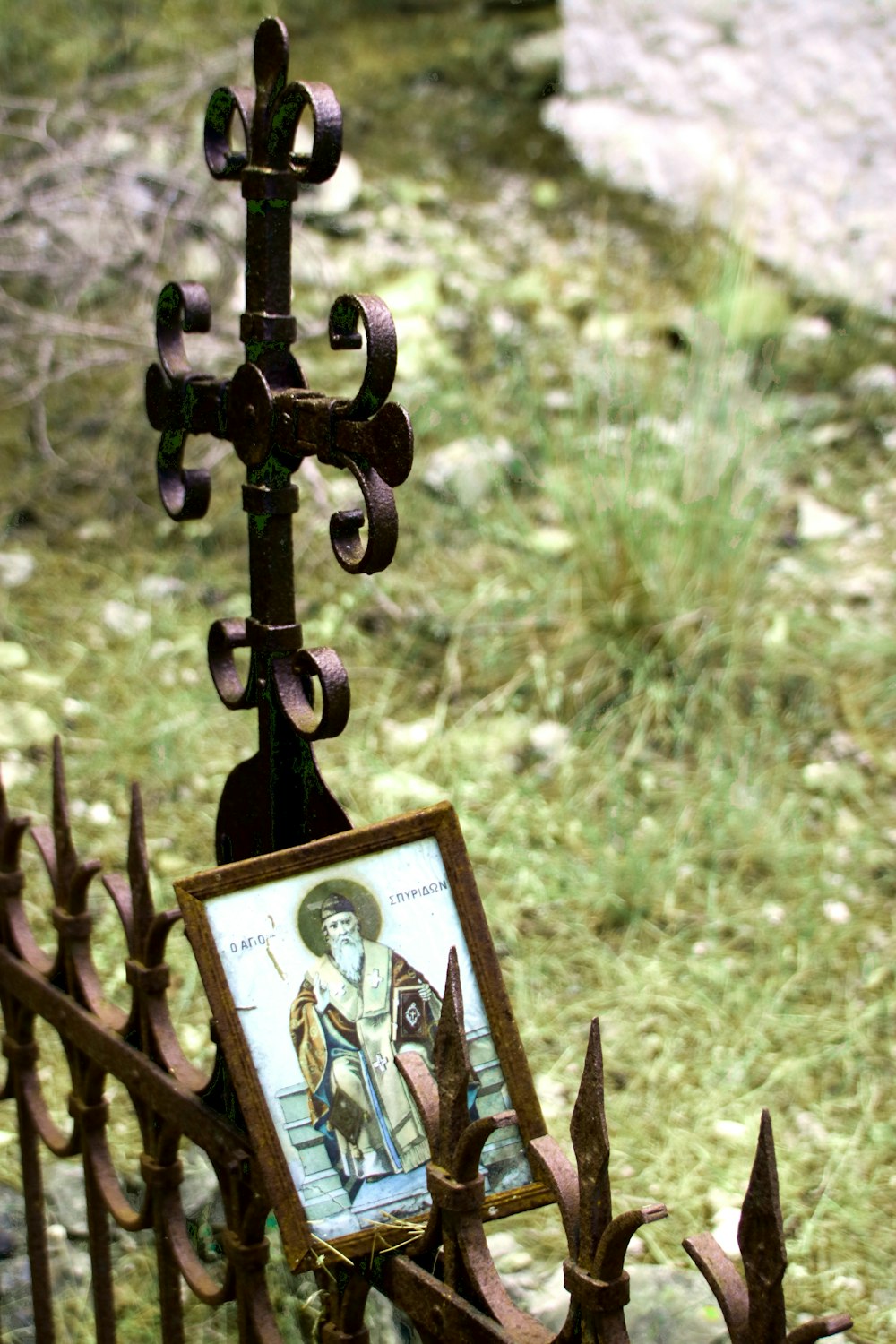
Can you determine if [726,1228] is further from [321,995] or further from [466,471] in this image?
[466,471]

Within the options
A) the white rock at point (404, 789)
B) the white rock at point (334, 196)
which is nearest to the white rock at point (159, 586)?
the white rock at point (404, 789)

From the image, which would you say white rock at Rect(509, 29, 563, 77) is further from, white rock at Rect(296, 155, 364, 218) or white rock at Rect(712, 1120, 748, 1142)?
white rock at Rect(712, 1120, 748, 1142)

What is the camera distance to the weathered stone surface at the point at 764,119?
375 centimetres

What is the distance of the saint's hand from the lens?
0.93 metres

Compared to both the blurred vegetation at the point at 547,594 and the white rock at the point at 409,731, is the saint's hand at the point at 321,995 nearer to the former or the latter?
the blurred vegetation at the point at 547,594

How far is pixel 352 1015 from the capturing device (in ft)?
3.08

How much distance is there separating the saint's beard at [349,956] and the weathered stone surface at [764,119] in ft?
10.1

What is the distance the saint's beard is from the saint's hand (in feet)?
0.05

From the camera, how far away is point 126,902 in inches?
46.8

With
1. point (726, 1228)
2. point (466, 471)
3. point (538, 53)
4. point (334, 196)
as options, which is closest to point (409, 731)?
point (466, 471)

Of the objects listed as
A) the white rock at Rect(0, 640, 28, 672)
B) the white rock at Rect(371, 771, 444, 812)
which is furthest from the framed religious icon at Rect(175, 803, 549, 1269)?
the white rock at Rect(0, 640, 28, 672)

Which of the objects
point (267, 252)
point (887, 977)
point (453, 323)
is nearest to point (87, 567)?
point (453, 323)

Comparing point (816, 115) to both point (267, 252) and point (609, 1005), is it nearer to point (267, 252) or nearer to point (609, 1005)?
point (609, 1005)

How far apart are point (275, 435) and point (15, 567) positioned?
6.94 ft
